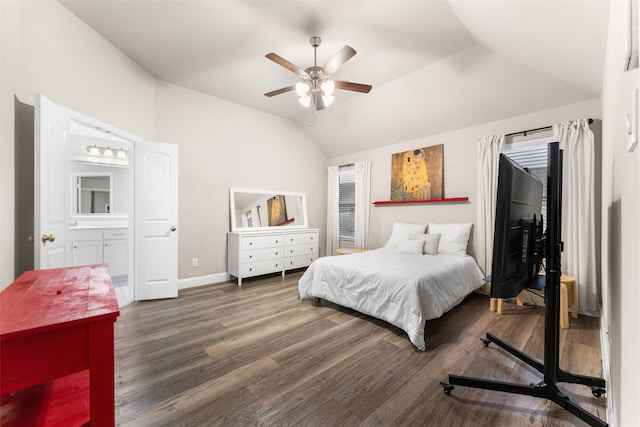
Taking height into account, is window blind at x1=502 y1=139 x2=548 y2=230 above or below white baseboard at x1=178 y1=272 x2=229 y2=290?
above

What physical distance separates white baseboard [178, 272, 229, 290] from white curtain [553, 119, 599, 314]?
15.0 ft

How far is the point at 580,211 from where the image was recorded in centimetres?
280

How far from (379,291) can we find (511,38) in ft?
8.48

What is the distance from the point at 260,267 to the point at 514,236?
362 cm

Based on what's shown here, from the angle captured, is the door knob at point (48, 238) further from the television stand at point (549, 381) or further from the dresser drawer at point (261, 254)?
the television stand at point (549, 381)

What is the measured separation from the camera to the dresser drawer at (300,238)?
4754mm

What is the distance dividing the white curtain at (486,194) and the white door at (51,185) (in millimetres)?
4520

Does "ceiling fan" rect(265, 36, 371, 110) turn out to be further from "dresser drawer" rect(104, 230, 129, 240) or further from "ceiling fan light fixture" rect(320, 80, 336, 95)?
"dresser drawer" rect(104, 230, 129, 240)

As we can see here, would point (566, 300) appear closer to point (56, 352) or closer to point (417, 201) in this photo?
point (417, 201)

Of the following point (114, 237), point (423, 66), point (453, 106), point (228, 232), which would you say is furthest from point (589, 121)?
point (114, 237)

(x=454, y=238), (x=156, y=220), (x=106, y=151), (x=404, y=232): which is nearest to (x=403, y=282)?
(x=454, y=238)

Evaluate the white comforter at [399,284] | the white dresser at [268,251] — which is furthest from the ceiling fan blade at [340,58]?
the white dresser at [268,251]

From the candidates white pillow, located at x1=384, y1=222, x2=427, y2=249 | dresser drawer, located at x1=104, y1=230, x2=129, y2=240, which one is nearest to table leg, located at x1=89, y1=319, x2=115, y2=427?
white pillow, located at x1=384, y1=222, x2=427, y2=249

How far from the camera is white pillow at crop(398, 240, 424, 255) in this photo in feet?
11.9
